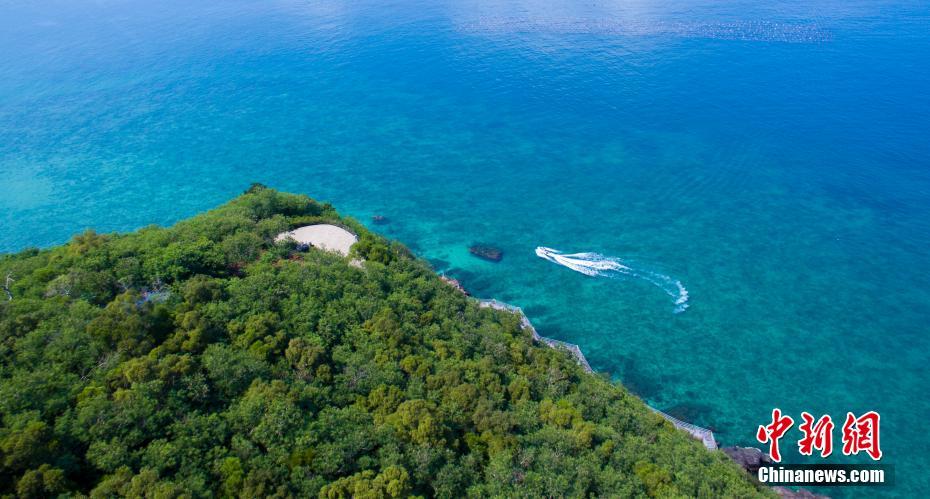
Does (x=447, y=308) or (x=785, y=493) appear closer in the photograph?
(x=785, y=493)

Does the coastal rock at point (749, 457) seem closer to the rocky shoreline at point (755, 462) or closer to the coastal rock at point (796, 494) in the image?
the rocky shoreline at point (755, 462)

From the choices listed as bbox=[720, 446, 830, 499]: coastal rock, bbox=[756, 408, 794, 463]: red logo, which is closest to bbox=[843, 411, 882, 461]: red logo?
bbox=[756, 408, 794, 463]: red logo

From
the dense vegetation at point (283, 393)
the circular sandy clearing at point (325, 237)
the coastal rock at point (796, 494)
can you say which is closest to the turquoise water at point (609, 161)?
the coastal rock at point (796, 494)

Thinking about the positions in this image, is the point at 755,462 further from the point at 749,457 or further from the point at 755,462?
the point at 749,457

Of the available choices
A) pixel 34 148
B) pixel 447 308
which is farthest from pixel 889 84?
pixel 34 148

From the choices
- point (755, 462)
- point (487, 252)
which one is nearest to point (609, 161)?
point (487, 252)

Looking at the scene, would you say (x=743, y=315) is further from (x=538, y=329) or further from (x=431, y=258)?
(x=431, y=258)

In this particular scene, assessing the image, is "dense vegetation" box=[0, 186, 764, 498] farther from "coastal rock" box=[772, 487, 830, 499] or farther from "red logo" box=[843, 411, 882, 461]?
"red logo" box=[843, 411, 882, 461]
